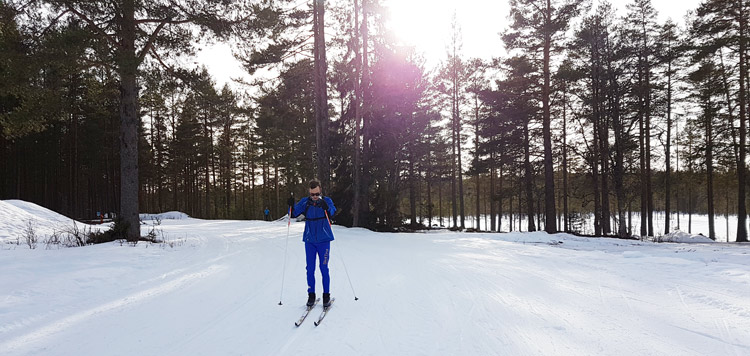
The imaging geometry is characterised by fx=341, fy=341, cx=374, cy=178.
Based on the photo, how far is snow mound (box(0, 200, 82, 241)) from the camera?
10957mm

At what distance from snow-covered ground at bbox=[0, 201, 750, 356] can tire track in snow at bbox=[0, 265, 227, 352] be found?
0.02m

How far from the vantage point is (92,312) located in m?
4.85

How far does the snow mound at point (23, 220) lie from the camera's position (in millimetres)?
10957

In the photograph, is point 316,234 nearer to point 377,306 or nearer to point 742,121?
point 377,306

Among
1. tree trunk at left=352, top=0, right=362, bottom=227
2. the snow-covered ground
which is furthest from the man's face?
tree trunk at left=352, top=0, right=362, bottom=227

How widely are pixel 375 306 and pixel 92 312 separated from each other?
4.03 metres

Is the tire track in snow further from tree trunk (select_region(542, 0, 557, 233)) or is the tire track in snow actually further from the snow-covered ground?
tree trunk (select_region(542, 0, 557, 233))

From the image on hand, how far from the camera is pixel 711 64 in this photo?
19.4m

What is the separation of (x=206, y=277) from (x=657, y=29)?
31.1 meters

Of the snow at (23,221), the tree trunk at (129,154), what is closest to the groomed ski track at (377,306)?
the tree trunk at (129,154)

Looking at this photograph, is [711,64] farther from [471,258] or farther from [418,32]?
[471,258]

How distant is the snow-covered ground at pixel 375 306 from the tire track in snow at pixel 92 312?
0.02 metres

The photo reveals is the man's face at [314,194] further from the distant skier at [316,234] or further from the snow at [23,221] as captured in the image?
the snow at [23,221]

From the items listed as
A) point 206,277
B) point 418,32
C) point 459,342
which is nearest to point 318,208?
point 459,342
